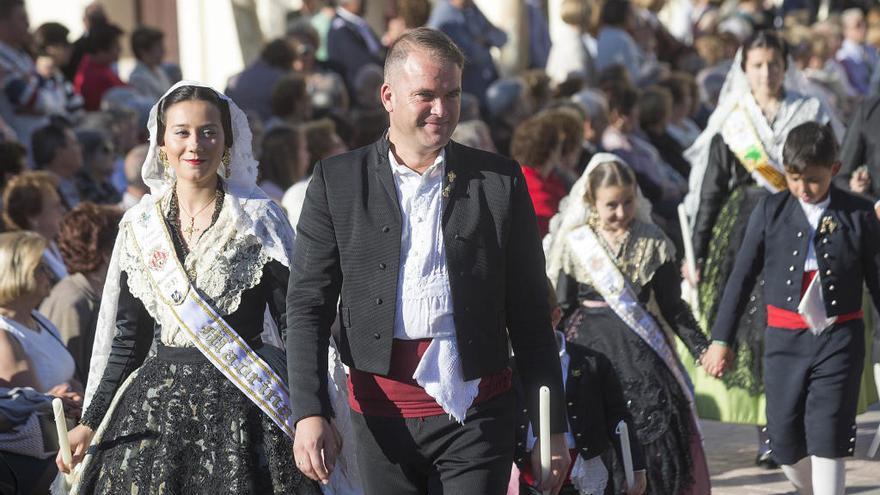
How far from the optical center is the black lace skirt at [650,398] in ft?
19.8

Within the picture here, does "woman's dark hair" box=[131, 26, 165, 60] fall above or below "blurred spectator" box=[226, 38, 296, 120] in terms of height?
above

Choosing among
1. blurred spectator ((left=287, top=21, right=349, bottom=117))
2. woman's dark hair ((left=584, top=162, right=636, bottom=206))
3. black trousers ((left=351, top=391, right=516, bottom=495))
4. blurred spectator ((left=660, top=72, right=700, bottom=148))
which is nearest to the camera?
black trousers ((left=351, top=391, right=516, bottom=495))

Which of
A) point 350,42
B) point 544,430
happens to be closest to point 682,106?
point 350,42

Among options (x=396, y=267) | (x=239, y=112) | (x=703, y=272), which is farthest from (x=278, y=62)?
(x=396, y=267)

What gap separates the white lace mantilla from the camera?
177 inches

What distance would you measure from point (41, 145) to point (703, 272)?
361 centimetres

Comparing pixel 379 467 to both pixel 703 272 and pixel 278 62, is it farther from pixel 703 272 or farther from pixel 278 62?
pixel 278 62

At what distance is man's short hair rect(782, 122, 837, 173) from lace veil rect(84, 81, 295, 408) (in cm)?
219

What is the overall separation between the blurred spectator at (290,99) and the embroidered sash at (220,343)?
5630mm

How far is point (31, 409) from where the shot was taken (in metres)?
5.56

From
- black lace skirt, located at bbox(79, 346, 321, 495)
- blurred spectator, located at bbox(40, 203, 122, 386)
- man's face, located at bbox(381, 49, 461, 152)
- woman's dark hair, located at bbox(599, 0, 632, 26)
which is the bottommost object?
black lace skirt, located at bbox(79, 346, 321, 495)

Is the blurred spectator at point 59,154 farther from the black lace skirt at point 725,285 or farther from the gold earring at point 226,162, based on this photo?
the gold earring at point 226,162

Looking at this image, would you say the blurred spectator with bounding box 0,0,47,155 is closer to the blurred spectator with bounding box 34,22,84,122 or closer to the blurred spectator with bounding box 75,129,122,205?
the blurred spectator with bounding box 34,22,84,122

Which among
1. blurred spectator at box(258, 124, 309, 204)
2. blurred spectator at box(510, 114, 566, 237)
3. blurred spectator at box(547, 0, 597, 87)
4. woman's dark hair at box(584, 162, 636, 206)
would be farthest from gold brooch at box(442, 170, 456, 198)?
blurred spectator at box(547, 0, 597, 87)
